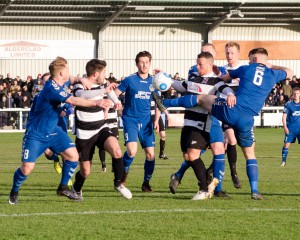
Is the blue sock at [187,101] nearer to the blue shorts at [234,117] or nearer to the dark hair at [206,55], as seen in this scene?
the blue shorts at [234,117]

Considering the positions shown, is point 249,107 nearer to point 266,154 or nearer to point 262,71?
point 262,71

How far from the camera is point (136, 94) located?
1422cm

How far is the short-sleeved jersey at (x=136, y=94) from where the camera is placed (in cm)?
1420

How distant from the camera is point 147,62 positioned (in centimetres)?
1391

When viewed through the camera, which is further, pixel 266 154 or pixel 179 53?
pixel 179 53

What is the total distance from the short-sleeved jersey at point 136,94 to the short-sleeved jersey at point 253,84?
247 cm

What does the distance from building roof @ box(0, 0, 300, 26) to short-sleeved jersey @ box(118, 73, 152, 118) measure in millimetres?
29453

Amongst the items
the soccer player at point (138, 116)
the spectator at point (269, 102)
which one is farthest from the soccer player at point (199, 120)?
the spectator at point (269, 102)

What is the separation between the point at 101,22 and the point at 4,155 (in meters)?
23.7

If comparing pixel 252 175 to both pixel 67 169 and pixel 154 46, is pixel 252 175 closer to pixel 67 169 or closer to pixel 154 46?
pixel 67 169

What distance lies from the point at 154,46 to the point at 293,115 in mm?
27911

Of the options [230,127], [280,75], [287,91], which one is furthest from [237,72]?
[287,91]

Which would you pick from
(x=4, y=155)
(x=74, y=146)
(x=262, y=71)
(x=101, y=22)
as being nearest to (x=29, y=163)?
(x=74, y=146)

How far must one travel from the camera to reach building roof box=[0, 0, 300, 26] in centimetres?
4466
